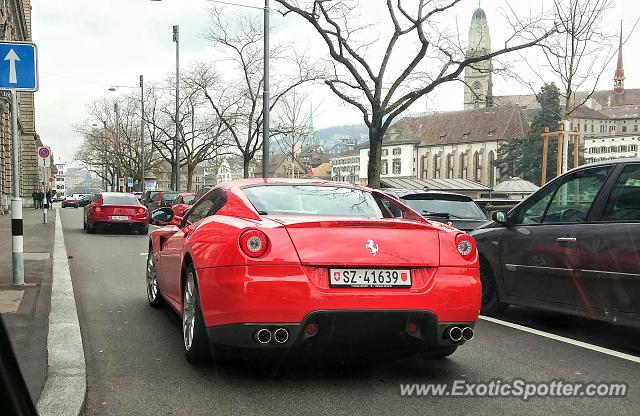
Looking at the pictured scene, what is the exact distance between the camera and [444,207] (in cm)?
1047

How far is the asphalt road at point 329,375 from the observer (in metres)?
4.05

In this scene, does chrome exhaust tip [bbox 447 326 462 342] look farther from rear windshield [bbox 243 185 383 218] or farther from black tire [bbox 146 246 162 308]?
black tire [bbox 146 246 162 308]

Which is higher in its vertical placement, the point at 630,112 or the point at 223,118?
the point at 630,112

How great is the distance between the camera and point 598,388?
4508 mm

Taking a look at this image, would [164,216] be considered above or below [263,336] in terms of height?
above

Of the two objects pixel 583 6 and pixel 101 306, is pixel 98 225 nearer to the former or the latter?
pixel 101 306

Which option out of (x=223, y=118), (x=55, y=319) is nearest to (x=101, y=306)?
(x=55, y=319)

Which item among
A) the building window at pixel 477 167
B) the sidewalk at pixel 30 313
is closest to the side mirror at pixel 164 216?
the sidewalk at pixel 30 313

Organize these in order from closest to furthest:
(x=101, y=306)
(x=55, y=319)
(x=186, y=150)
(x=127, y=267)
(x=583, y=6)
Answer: (x=55, y=319) → (x=101, y=306) → (x=127, y=267) → (x=583, y=6) → (x=186, y=150)

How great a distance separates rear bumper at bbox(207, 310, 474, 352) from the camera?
425 cm

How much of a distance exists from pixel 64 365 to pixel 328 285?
1913mm

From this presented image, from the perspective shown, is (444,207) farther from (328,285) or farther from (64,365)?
(64,365)

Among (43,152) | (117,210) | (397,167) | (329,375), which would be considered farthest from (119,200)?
(397,167)

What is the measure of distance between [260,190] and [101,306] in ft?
10.5
